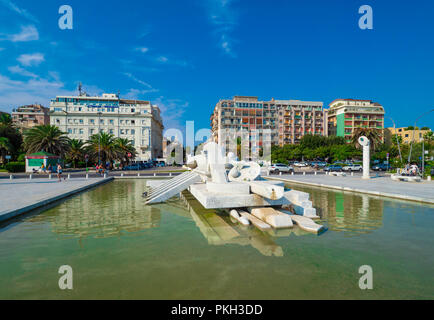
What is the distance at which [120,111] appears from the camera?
244 feet

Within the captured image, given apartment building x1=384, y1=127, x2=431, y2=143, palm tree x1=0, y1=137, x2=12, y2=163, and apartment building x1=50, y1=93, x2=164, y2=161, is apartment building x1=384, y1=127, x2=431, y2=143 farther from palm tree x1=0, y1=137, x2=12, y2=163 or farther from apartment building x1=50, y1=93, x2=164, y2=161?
palm tree x1=0, y1=137, x2=12, y2=163

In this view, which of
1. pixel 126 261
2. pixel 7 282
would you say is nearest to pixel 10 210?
pixel 7 282

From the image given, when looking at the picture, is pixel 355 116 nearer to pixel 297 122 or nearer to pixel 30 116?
pixel 297 122

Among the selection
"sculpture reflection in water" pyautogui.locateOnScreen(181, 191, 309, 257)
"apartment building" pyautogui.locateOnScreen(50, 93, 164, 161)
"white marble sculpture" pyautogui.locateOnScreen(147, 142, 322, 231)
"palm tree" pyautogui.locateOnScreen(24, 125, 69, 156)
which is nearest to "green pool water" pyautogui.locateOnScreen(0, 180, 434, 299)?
"sculpture reflection in water" pyautogui.locateOnScreen(181, 191, 309, 257)

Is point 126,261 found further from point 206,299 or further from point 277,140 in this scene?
point 277,140

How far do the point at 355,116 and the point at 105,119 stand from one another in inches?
3336

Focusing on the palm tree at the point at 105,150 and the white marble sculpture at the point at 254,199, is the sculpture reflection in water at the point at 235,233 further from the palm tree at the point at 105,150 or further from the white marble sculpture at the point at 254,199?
the palm tree at the point at 105,150

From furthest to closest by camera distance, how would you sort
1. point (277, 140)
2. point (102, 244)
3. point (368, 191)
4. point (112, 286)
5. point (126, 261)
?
point (277, 140) < point (368, 191) < point (102, 244) < point (126, 261) < point (112, 286)

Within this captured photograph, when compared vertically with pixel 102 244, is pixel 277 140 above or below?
above

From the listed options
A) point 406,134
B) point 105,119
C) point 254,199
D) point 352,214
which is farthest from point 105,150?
point 406,134

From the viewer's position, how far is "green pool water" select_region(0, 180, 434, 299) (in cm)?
399

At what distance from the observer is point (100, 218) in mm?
8805

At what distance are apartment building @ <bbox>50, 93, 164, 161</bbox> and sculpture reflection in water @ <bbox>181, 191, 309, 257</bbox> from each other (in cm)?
6651
